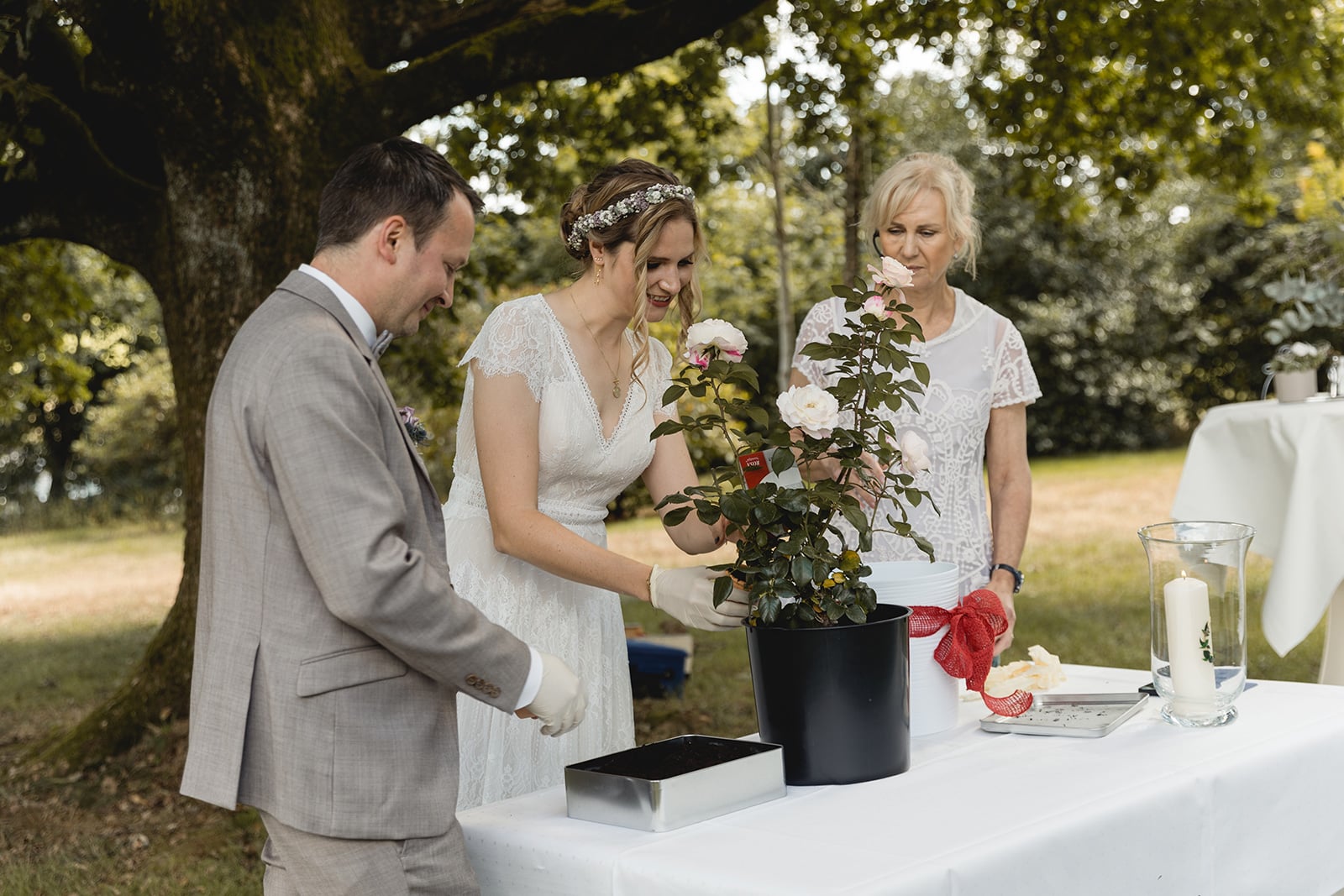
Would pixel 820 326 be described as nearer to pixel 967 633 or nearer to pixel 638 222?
pixel 638 222

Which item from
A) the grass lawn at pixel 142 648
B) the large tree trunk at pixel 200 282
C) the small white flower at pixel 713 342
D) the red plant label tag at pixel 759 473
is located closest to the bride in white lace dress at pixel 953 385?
the red plant label tag at pixel 759 473

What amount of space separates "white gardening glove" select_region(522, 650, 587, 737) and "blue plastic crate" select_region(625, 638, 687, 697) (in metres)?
4.89

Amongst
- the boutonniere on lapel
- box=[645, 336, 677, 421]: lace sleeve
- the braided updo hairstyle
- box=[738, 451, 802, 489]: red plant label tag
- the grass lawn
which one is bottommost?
the grass lawn

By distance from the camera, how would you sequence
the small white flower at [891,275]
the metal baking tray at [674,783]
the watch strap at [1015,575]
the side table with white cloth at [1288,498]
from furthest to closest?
1. the side table with white cloth at [1288,498]
2. the watch strap at [1015,575]
3. the small white flower at [891,275]
4. the metal baking tray at [674,783]

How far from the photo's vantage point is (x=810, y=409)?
188 cm

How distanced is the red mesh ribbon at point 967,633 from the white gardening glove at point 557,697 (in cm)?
62

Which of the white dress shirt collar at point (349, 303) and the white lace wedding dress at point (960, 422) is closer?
the white dress shirt collar at point (349, 303)

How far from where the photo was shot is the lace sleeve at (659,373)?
8.96 ft

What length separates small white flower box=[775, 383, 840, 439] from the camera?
6.15ft

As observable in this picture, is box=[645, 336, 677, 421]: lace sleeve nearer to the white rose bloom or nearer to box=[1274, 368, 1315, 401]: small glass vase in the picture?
the white rose bloom

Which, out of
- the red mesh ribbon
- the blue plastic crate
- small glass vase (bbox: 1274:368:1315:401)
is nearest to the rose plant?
the red mesh ribbon

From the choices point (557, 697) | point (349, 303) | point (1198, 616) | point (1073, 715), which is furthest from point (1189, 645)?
point (349, 303)

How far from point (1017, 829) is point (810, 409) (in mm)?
637

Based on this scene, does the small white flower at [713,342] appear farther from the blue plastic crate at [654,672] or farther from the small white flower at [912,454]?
the blue plastic crate at [654,672]
